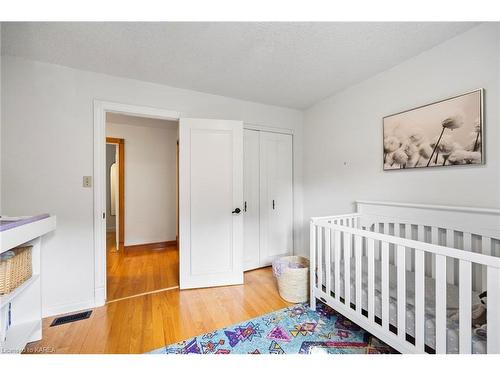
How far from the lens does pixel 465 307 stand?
0.90 meters

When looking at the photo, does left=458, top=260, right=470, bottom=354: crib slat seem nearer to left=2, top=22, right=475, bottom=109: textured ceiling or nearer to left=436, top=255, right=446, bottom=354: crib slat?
left=436, top=255, right=446, bottom=354: crib slat

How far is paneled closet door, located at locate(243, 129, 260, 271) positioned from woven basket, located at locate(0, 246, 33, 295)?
6.50ft

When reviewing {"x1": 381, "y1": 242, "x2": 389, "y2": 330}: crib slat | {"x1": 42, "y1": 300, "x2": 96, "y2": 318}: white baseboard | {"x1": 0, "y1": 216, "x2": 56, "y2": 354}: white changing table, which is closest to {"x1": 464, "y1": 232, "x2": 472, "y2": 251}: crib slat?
{"x1": 381, "y1": 242, "x2": 389, "y2": 330}: crib slat

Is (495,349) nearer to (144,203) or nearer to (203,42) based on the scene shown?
(203,42)

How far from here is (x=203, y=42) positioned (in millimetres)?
1547

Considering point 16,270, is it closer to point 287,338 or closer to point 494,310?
point 287,338

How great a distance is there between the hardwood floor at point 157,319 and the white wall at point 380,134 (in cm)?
144

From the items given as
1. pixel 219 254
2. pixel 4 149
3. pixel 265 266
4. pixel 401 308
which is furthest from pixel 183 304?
pixel 4 149

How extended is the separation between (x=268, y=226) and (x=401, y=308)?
1.86 metres

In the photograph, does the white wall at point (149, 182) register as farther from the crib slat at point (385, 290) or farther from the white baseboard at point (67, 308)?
the crib slat at point (385, 290)

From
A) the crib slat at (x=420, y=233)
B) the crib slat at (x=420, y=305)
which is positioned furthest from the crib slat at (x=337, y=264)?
the crib slat at (x=420, y=233)

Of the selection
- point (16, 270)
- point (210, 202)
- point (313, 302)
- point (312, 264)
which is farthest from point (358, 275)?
point (16, 270)

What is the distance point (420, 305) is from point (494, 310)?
28 cm

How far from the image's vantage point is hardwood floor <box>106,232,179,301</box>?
225 cm
